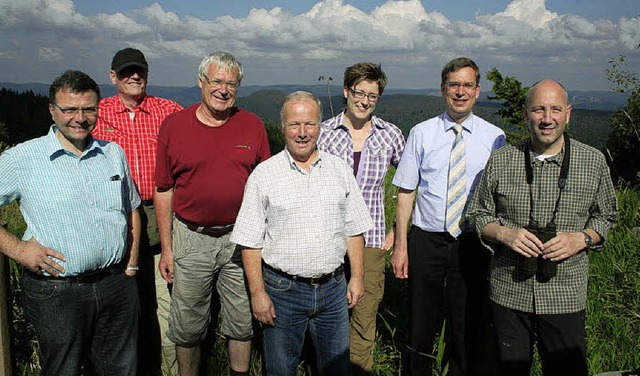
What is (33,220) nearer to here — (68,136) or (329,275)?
(68,136)

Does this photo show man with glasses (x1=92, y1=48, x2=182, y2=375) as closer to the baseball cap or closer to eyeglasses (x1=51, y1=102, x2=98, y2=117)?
the baseball cap

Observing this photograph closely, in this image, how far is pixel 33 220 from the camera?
9.27 feet

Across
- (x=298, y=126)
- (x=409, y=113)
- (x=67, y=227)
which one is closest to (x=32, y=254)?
(x=67, y=227)

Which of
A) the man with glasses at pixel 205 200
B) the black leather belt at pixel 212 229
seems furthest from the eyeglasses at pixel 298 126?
the black leather belt at pixel 212 229

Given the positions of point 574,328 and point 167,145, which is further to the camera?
point 167,145

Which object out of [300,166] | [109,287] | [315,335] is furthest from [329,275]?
[109,287]

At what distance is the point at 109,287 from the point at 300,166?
1.31 metres

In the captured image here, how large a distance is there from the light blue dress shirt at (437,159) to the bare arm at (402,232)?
0.07 m

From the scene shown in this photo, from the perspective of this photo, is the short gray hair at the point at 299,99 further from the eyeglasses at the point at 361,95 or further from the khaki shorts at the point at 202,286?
the khaki shorts at the point at 202,286

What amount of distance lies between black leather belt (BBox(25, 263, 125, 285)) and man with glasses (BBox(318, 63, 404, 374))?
62.0 inches

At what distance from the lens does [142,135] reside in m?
3.82

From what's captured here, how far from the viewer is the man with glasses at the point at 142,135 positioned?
3777 millimetres

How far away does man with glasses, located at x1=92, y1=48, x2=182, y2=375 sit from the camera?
12.4 feet

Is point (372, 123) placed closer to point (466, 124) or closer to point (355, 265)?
point (466, 124)
